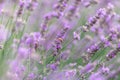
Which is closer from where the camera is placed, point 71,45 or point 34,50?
point 34,50

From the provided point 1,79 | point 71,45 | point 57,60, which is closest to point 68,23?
point 71,45

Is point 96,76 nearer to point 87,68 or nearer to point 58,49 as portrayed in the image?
point 87,68

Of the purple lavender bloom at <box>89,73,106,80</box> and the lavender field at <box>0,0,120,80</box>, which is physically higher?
the lavender field at <box>0,0,120,80</box>

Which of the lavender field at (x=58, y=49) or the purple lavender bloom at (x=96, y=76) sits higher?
the lavender field at (x=58, y=49)

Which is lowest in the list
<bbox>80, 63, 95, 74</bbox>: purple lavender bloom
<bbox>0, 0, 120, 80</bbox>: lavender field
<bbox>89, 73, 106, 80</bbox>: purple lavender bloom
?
<bbox>89, 73, 106, 80</bbox>: purple lavender bloom

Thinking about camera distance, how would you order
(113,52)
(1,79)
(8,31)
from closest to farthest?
(1,79) < (113,52) < (8,31)

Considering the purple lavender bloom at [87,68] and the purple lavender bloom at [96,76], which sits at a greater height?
the purple lavender bloom at [87,68]

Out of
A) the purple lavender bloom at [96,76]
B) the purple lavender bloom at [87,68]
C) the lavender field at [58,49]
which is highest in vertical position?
the lavender field at [58,49]

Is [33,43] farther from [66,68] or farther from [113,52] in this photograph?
[113,52]
